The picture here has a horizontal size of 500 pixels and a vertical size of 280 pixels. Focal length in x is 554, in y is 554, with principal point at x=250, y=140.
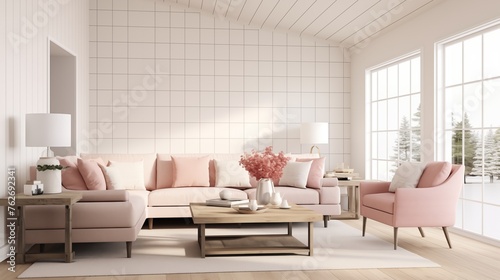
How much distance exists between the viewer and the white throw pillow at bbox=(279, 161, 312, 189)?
21.4 feet

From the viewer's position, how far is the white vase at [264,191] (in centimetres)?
516

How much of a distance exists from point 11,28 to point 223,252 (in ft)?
8.81

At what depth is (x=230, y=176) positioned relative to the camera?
267 inches

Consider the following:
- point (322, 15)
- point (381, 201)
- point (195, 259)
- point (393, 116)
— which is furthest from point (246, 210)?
point (322, 15)

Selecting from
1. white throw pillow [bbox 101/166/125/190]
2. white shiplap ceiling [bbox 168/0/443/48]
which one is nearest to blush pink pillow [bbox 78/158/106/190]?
white throw pillow [bbox 101/166/125/190]

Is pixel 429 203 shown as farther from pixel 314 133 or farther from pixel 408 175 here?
pixel 314 133

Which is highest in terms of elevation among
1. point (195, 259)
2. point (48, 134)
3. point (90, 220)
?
point (48, 134)

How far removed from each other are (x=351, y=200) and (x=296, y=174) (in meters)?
1.05

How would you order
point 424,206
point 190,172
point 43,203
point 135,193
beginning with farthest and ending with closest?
point 190,172, point 135,193, point 424,206, point 43,203

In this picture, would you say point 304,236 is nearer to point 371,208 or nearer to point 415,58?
point 371,208

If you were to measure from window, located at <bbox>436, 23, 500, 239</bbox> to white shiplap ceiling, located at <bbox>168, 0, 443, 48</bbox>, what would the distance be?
72 centimetres

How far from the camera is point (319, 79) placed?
830 cm

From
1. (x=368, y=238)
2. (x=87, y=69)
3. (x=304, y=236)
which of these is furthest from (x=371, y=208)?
(x=87, y=69)

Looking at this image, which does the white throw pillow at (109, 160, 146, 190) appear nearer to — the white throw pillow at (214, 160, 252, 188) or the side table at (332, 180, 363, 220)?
the white throw pillow at (214, 160, 252, 188)
